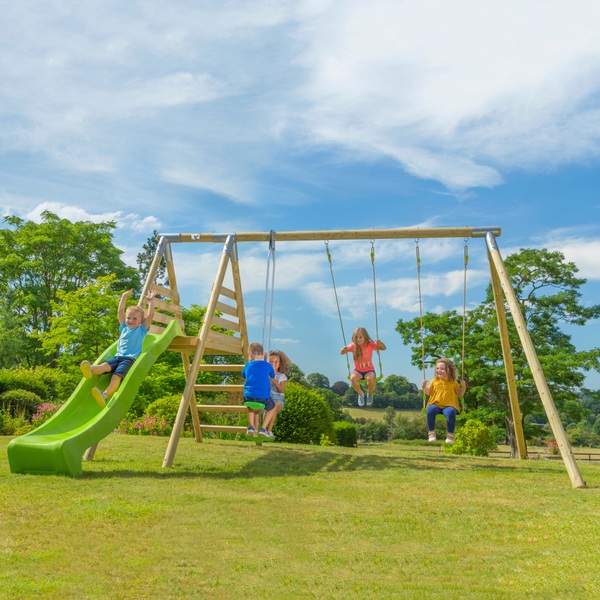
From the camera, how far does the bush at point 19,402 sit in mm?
19641

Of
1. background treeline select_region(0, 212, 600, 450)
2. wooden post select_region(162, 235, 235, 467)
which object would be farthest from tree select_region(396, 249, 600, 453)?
wooden post select_region(162, 235, 235, 467)

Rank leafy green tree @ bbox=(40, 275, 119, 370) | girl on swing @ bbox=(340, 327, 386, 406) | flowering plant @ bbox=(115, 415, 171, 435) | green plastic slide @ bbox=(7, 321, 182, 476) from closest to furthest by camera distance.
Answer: green plastic slide @ bbox=(7, 321, 182, 476) → girl on swing @ bbox=(340, 327, 386, 406) → flowering plant @ bbox=(115, 415, 171, 435) → leafy green tree @ bbox=(40, 275, 119, 370)

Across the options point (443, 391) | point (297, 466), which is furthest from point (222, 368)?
point (443, 391)

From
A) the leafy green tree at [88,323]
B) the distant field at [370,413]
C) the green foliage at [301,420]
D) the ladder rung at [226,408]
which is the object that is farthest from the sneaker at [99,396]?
the distant field at [370,413]

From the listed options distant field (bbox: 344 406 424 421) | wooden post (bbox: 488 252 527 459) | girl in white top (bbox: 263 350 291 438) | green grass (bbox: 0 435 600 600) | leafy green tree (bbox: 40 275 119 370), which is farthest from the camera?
distant field (bbox: 344 406 424 421)

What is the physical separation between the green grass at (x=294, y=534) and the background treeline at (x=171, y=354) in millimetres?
8232

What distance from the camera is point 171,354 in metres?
28.7

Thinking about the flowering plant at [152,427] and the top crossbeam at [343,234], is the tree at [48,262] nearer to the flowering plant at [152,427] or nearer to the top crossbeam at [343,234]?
the flowering plant at [152,427]

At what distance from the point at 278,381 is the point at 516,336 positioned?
20.9 m

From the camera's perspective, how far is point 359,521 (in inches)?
262

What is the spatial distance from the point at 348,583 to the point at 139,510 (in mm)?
2818

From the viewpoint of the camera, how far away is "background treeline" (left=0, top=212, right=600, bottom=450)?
63.0ft

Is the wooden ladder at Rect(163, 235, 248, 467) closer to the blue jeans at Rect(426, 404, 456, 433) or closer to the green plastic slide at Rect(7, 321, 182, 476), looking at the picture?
the green plastic slide at Rect(7, 321, 182, 476)

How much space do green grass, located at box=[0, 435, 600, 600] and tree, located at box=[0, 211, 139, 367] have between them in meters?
32.4
